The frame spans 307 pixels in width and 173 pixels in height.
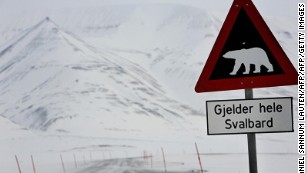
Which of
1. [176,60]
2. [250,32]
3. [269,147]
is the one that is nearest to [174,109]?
[176,60]

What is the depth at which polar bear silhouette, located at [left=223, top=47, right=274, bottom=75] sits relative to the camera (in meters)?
3.73

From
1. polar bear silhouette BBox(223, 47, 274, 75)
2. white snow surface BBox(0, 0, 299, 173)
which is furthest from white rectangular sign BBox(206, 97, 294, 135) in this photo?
white snow surface BBox(0, 0, 299, 173)

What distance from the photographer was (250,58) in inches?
147

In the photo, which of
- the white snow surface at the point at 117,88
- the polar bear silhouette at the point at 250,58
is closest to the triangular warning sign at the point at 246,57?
the polar bear silhouette at the point at 250,58

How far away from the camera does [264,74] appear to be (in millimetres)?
3775

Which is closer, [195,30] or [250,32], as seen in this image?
[250,32]

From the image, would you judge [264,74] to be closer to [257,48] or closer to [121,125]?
[257,48]

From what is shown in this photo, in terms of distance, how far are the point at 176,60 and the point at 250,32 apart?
274 cm

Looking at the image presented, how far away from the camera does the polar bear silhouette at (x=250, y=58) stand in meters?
3.73

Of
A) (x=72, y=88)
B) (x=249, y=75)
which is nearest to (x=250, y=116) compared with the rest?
(x=249, y=75)

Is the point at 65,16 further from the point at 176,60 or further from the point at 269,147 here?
the point at 269,147

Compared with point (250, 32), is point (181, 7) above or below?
above

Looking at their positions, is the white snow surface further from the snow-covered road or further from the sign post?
the sign post

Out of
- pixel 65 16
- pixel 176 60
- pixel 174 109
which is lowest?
pixel 174 109
